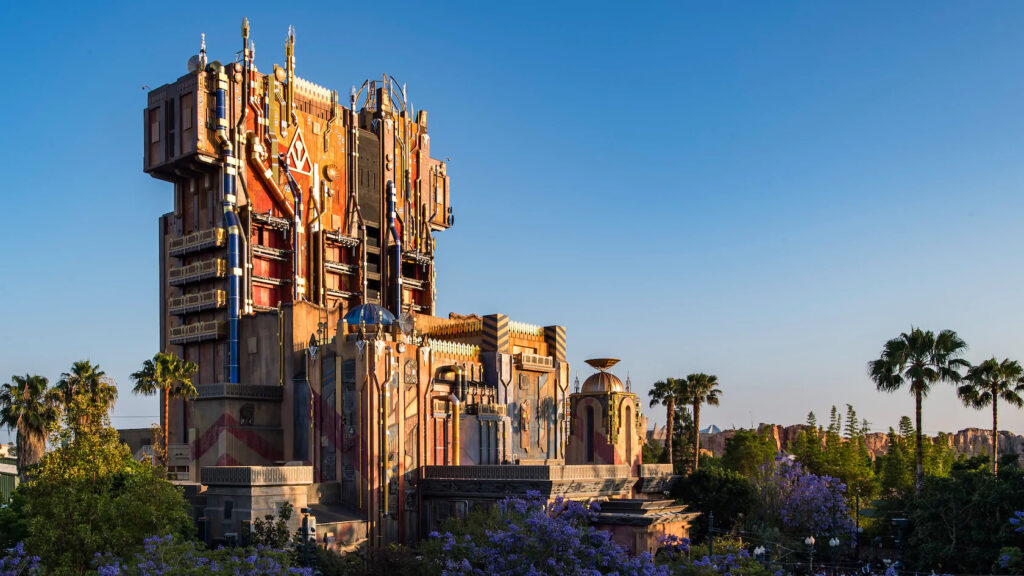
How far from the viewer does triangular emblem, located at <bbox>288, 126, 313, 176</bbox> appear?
69188 mm

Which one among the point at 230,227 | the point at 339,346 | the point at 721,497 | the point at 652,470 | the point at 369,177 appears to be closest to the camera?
the point at 339,346

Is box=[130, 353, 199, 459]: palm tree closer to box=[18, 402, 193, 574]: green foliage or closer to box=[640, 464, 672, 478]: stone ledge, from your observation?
box=[18, 402, 193, 574]: green foliage

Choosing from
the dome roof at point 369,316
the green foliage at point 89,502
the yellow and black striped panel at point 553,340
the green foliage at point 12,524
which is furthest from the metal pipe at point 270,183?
the green foliage at point 89,502

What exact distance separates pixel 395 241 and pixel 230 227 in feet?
51.5

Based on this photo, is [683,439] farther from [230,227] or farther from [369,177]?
[230,227]

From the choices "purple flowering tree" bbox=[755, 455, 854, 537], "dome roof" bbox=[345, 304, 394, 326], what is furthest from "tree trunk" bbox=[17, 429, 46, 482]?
"purple flowering tree" bbox=[755, 455, 854, 537]

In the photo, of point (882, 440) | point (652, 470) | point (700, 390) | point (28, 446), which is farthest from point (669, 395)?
point (882, 440)

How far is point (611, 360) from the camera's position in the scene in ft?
193

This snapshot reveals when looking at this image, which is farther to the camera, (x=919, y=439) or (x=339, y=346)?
(x=919, y=439)

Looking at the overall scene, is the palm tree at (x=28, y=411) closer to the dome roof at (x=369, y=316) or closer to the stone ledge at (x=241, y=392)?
the stone ledge at (x=241, y=392)

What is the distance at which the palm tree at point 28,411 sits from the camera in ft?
174

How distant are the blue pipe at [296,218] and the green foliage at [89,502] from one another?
96.6 ft

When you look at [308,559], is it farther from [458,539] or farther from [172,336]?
[172,336]

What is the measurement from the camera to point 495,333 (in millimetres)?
61031
